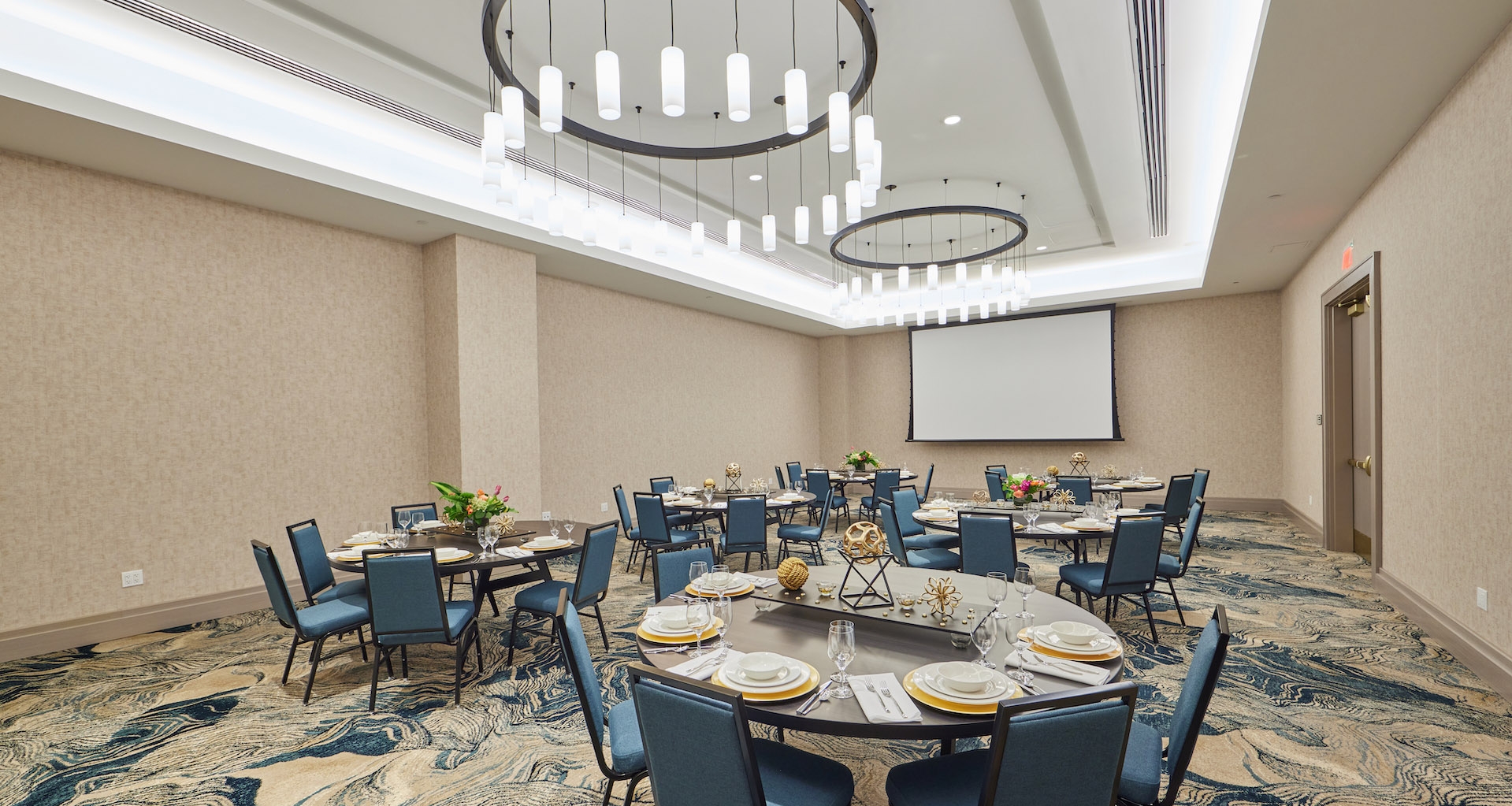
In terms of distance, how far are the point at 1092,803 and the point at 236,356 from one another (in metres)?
6.48

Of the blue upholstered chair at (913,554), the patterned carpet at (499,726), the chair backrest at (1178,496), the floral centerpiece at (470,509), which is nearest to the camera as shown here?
the patterned carpet at (499,726)

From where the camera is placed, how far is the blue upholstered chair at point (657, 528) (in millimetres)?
5730

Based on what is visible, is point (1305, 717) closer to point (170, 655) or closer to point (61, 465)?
point (170, 655)

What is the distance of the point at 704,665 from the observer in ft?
6.79

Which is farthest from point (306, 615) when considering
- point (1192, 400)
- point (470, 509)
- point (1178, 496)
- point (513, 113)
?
point (1192, 400)

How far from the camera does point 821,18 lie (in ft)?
12.9

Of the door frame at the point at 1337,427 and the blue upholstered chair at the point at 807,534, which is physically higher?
the door frame at the point at 1337,427

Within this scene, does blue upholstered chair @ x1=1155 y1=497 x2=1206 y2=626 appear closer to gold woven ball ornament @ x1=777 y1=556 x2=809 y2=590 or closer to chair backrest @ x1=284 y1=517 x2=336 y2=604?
gold woven ball ornament @ x1=777 y1=556 x2=809 y2=590

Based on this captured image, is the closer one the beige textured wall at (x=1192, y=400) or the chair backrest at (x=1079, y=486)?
the chair backrest at (x=1079, y=486)

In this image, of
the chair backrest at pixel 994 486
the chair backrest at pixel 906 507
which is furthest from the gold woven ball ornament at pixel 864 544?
the chair backrest at pixel 994 486

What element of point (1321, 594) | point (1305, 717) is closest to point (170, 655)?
point (1305, 717)

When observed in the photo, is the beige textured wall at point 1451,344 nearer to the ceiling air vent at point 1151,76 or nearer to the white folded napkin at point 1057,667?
the ceiling air vent at point 1151,76

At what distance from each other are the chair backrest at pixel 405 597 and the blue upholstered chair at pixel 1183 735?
3.06 meters

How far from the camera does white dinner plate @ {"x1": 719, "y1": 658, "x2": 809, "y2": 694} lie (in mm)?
1857
